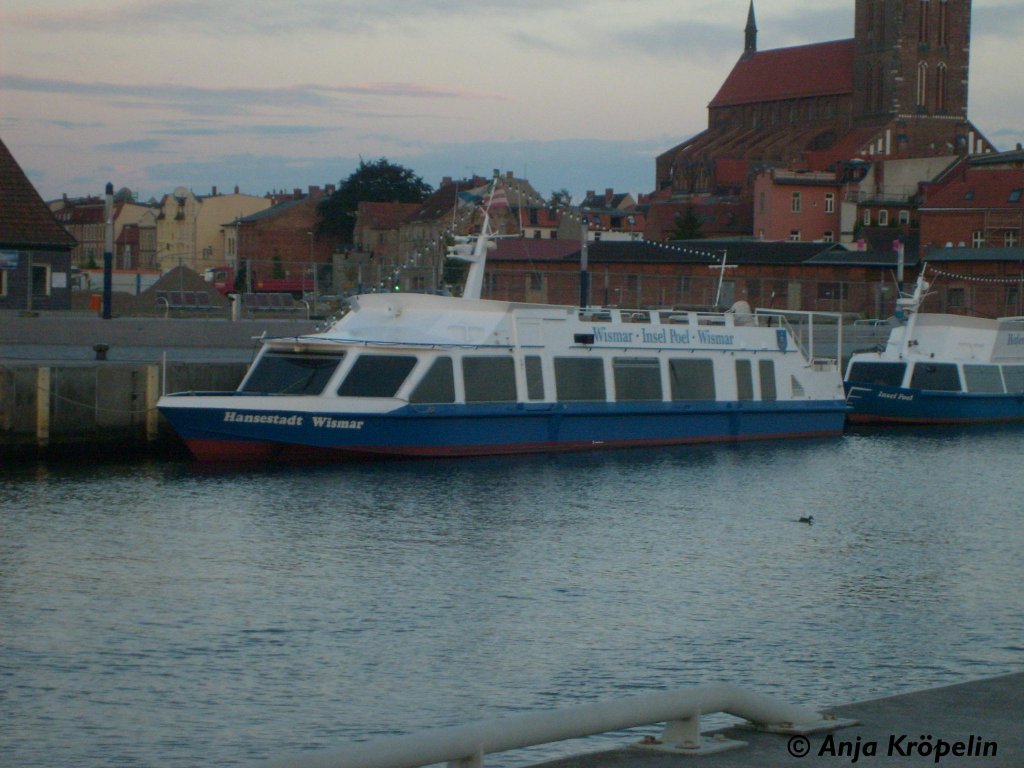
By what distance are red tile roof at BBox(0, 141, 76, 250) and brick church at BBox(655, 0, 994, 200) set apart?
8631 centimetres

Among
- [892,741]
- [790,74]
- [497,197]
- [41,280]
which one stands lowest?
[892,741]

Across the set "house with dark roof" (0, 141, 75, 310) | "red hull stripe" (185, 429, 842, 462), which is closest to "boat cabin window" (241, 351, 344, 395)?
"red hull stripe" (185, 429, 842, 462)

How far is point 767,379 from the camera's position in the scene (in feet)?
123

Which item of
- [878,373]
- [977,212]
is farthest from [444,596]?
[977,212]

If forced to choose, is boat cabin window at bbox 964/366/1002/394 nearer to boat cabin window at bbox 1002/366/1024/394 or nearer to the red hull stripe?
boat cabin window at bbox 1002/366/1024/394

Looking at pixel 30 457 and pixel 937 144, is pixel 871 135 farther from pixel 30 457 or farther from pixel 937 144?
pixel 30 457

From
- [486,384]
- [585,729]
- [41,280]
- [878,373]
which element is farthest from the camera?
[41,280]

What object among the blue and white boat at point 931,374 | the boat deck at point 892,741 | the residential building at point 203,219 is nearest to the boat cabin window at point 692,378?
the blue and white boat at point 931,374

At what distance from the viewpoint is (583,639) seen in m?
16.5

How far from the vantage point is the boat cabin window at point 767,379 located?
37.1 m

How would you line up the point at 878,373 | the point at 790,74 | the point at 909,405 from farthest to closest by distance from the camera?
the point at 790,74
the point at 878,373
the point at 909,405

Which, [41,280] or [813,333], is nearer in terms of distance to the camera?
[41,280]

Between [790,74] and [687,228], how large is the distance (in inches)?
1775

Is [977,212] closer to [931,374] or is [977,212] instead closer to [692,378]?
[931,374]
